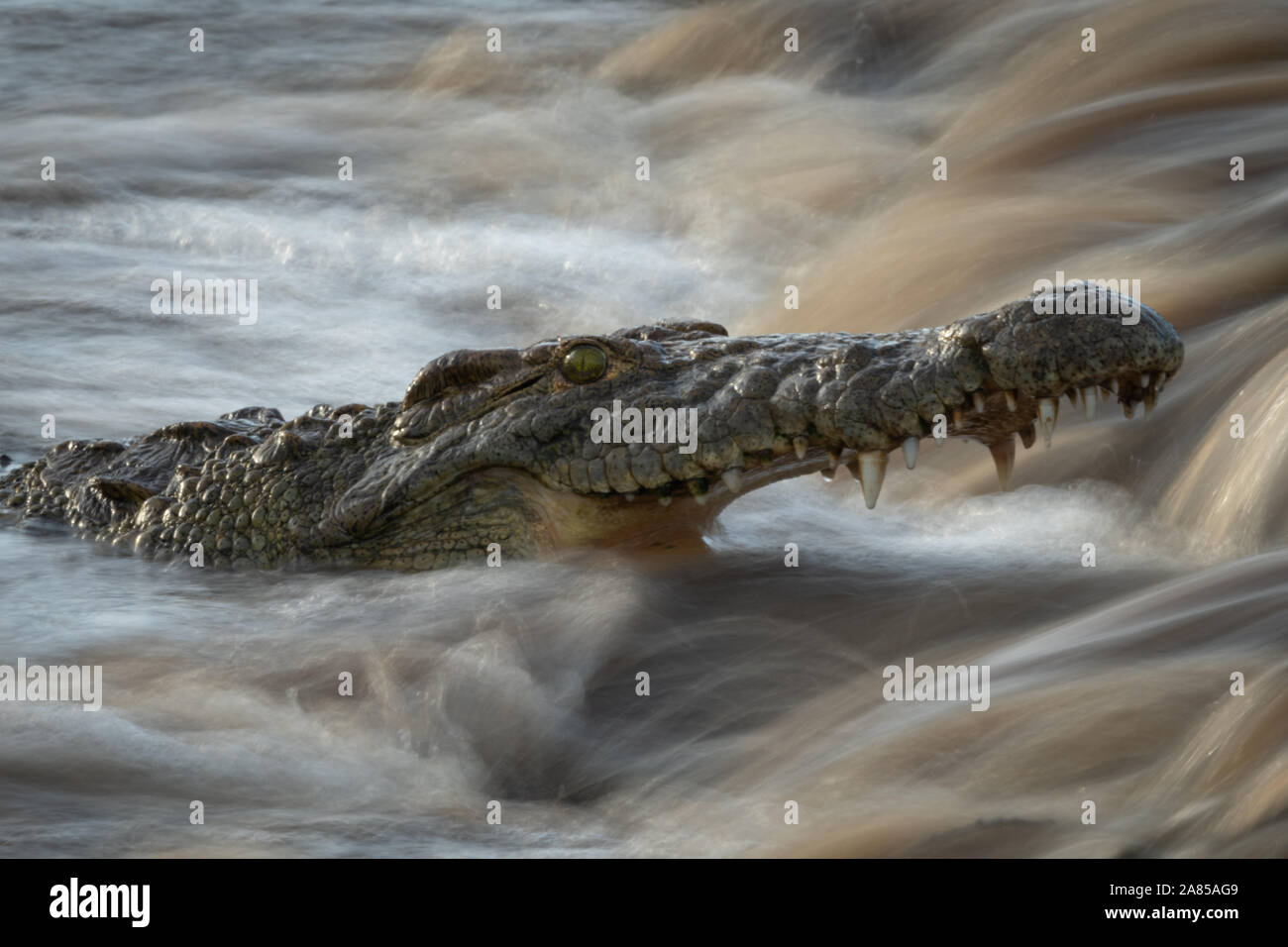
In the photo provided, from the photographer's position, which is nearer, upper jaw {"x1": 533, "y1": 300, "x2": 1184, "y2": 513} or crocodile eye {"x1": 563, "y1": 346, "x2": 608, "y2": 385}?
upper jaw {"x1": 533, "y1": 300, "x2": 1184, "y2": 513}

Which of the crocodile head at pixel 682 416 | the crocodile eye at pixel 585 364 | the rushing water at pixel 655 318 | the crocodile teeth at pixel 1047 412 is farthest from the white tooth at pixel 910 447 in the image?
the crocodile eye at pixel 585 364

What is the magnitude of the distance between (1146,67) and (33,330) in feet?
23.2

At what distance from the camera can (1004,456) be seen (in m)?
5.27

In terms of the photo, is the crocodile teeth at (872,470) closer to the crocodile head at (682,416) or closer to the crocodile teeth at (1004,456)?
the crocodile head at (682,416)

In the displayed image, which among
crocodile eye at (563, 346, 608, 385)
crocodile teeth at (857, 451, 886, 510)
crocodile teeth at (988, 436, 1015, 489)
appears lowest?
crocodile teeth at (857, 451, 886, 510)

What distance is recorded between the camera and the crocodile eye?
5547mm

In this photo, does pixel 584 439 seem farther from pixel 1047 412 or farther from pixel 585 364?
pixel 1047 412

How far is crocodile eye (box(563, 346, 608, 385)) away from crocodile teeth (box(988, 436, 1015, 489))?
129 cm

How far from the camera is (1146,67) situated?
34.1 ft

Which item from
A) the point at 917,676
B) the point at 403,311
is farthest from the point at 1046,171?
the point at 917,676

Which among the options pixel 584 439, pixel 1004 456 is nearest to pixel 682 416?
pixel 584 439

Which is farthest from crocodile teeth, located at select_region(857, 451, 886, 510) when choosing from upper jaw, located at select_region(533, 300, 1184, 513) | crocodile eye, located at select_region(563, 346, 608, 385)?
crocodile eye, located at select_region(563, 346, 608, 385)

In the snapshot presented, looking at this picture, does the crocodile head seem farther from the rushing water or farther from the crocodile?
the rushing water

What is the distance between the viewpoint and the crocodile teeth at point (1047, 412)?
15.8ft
